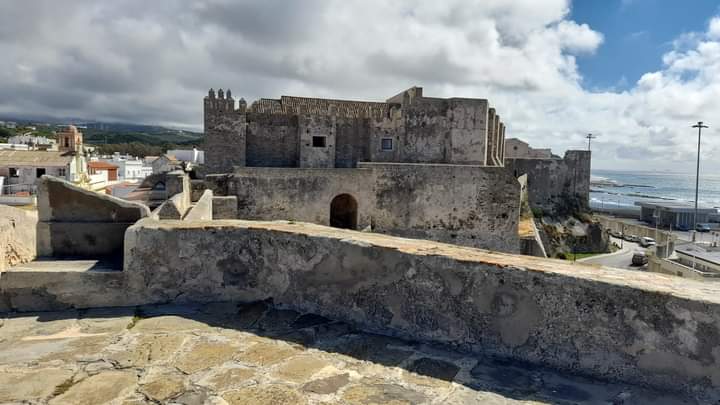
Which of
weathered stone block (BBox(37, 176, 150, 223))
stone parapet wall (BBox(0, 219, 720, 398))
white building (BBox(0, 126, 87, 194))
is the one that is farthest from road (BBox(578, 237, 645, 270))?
white building (BBox(0, 126, 87, 194))

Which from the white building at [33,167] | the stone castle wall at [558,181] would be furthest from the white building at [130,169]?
the stone castle wall at [558,181]

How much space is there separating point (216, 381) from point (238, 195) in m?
11.2

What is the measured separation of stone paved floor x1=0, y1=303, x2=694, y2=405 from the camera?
1.92 metres

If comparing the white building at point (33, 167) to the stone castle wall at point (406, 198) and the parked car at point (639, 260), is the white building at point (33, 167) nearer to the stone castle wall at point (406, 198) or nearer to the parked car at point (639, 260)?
the stone castle wall at point (406, 198)

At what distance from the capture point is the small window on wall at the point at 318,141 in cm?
1612

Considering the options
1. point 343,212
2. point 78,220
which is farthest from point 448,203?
point 78,220

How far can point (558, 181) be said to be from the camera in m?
30.8

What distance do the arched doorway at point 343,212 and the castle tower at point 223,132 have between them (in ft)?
12.0

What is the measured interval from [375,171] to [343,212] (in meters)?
2.67

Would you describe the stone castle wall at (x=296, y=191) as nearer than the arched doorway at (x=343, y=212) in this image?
Yes

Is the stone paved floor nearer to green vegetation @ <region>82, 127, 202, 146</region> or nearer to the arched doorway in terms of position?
the arched doorway

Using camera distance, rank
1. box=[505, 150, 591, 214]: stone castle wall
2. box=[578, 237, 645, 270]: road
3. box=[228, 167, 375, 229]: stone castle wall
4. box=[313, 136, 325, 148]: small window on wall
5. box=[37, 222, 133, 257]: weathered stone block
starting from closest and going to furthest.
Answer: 1. box=[37, 222, 133, 257]: weathered stone block
2. box=[228, 167, 375, 229]: stone castle wall
3. box=[313, 136, 325, 148]: small window on wall
4. box=[578, 237, 645, 270]: road
5. box=[505, 150, 591, 214]: stone castle wall

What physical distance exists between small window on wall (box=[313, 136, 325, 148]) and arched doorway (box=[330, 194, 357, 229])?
6.76 feet

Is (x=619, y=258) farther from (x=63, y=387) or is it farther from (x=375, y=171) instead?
(x=63, y=387)
